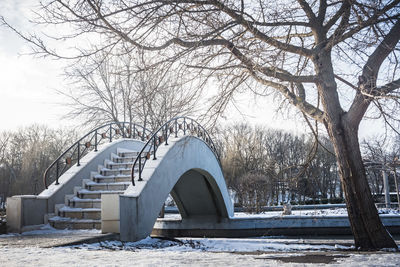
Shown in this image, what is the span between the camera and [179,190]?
56.0ft

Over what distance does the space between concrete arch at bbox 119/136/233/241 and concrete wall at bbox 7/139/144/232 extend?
226cm

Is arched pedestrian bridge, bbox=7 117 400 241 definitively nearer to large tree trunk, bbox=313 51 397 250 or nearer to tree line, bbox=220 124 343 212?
large tree trunk, bbox=313 51 397 250

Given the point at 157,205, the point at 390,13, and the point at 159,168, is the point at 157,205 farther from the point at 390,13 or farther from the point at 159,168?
the point at 390,13

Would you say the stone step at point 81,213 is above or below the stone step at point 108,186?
below

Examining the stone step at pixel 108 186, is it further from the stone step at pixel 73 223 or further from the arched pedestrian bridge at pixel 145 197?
the stone step at pixel 73 223

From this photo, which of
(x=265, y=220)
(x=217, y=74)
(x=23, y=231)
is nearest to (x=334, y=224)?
(x=265, y=220)

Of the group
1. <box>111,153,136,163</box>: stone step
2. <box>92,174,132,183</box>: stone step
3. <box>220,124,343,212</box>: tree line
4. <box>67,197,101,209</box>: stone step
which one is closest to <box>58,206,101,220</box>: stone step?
<box>67,197,101,209</box>: stone step

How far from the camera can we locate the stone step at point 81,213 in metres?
9.02

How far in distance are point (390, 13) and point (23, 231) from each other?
29.2 feet

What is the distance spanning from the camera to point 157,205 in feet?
29.9

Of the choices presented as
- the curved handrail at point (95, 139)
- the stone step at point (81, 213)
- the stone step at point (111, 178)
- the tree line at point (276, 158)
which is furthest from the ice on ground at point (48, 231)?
the tree line at point (276, 158)

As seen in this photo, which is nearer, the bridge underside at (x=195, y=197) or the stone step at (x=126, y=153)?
the stone step at (x=126, y=153)

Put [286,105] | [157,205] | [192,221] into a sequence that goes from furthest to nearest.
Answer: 1. [192,221]
2. [286,105]
3. [157,205]

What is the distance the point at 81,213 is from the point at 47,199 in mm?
924
